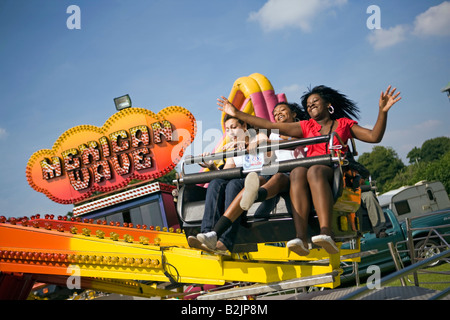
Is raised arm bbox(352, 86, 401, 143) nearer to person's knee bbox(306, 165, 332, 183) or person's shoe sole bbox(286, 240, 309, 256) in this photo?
person's knee bbox(306, 165, 332, 183)

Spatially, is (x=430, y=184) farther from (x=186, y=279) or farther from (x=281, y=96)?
(x=186, y=279)

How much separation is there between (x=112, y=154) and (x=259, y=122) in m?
8.01

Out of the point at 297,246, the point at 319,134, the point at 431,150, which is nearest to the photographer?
the point at 297,246

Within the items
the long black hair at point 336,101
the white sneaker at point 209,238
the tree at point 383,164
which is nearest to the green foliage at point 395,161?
the tree at point 383,164

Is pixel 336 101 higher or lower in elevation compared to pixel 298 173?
higher

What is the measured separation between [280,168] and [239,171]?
34 centimetres

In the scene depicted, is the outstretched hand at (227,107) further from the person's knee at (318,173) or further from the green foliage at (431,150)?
the green foliage at (431,150)

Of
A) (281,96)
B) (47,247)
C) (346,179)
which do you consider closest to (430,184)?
(281,96)

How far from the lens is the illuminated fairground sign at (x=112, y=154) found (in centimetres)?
1032

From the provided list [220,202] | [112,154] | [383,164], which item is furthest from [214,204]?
[383,164]

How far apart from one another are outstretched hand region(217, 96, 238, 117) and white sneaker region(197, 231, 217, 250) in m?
1.12

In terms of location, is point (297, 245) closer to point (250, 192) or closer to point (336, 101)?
point (250, 192)


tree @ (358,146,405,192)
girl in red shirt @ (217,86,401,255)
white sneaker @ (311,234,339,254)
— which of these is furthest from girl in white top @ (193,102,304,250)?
tree @ (358,146,405,192)

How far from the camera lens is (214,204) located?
10.4ft
